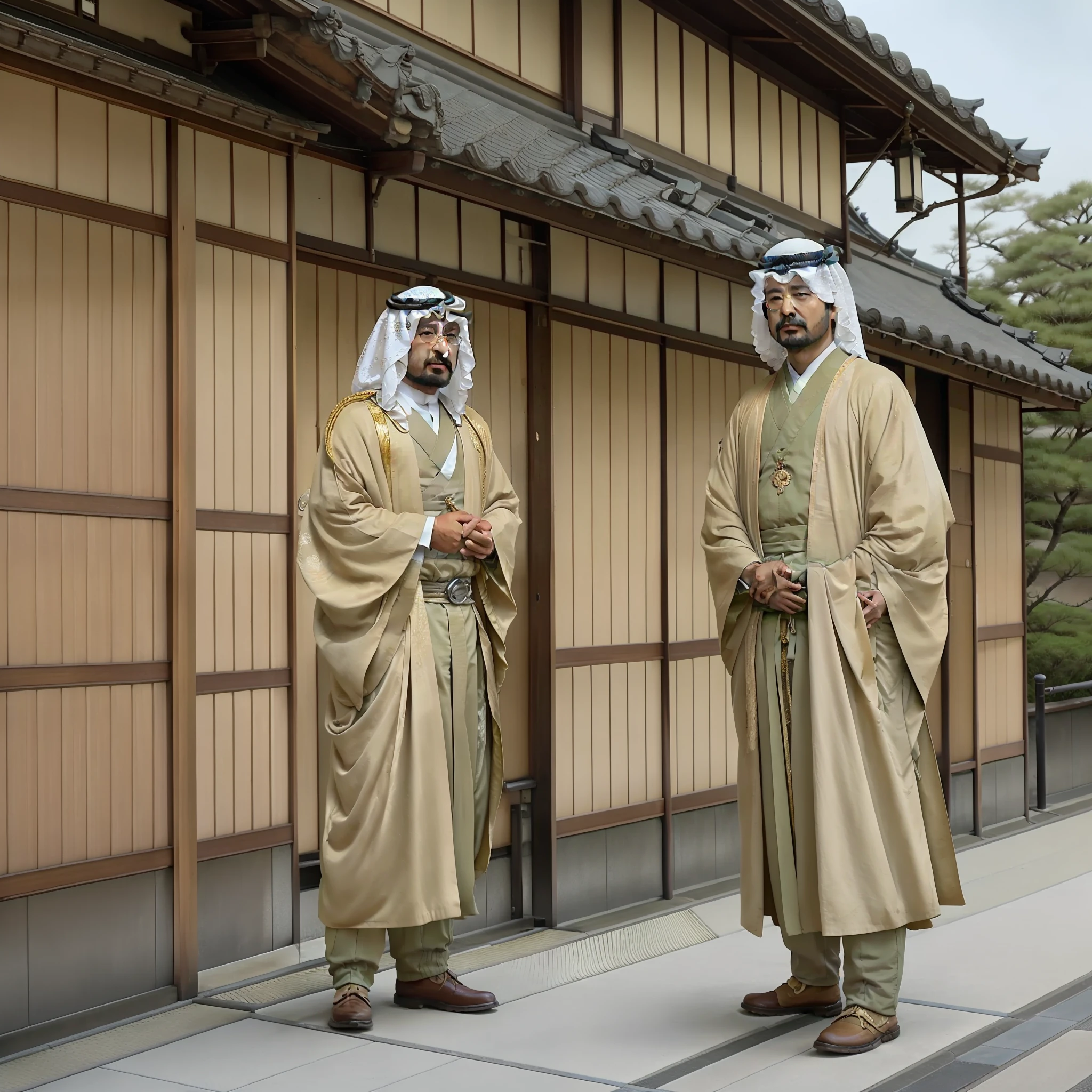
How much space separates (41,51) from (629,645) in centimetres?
394

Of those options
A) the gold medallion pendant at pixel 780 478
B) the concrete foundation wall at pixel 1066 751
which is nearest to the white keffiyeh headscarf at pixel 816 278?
the gold medallion pendant at pixel 780 478

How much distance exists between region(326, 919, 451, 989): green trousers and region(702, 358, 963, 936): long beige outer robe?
1.00 m

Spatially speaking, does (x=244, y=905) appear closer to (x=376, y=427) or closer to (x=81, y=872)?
(x=81, y=872)

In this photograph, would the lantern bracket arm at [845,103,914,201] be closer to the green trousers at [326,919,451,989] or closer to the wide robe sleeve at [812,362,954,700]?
the wide robe sleeve at [812,362,954,700]

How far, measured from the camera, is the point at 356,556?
4.69m

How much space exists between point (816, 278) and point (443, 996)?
103 inches

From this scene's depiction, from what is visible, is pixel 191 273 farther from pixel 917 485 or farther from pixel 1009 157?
pixel 1009 157

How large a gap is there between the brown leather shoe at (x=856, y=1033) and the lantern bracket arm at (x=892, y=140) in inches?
234

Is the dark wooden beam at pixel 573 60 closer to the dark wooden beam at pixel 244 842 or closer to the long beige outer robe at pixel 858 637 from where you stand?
the long beige outer robe at pixel 858 637

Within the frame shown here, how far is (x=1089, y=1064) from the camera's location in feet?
14.2

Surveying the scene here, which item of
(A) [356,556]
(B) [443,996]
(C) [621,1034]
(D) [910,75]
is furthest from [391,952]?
(D) [910,75]

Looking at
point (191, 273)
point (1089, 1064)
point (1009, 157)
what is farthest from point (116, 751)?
point (1009, 157)

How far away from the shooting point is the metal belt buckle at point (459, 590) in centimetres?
491

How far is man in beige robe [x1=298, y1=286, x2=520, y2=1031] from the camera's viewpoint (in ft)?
15.2
